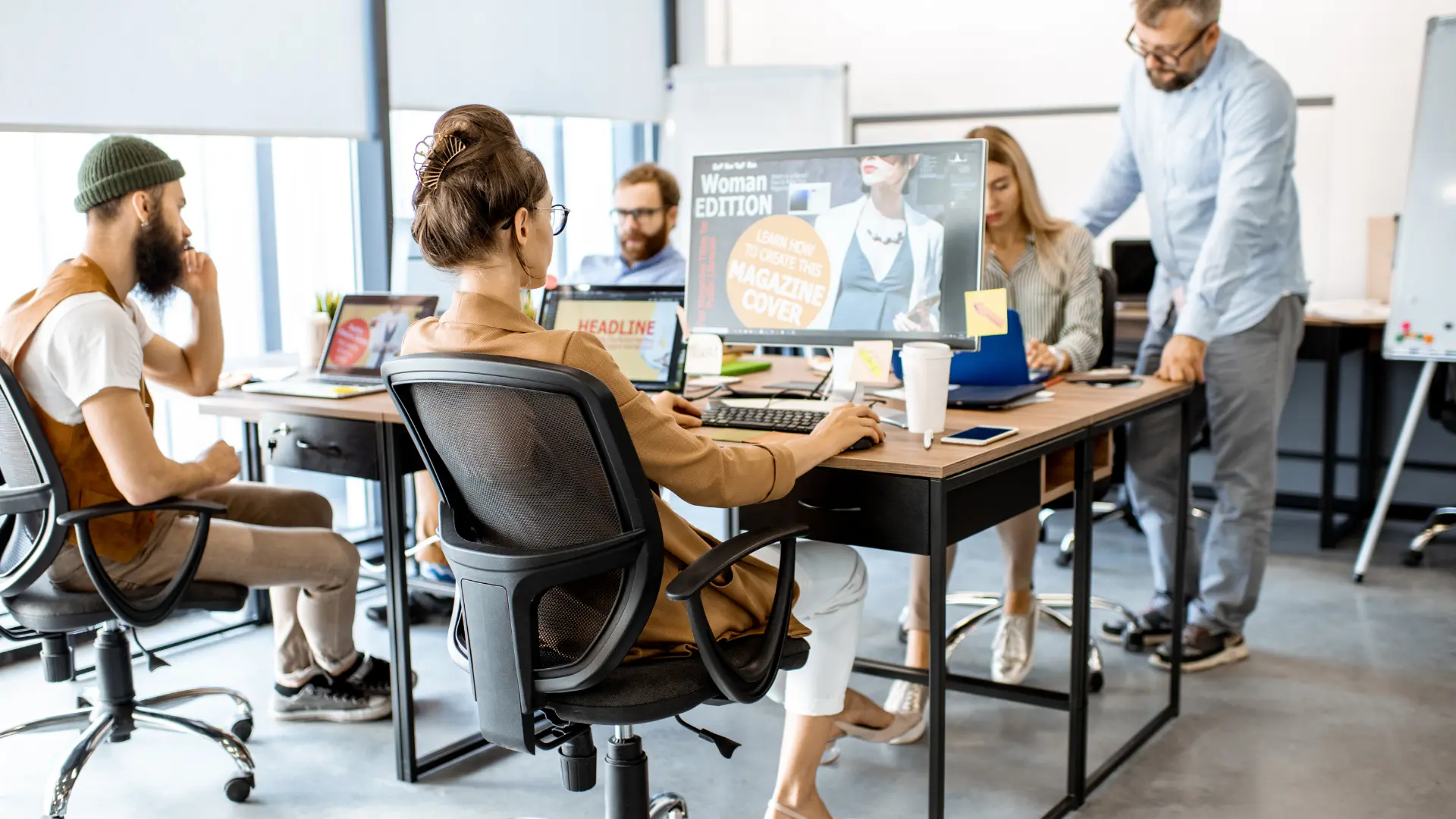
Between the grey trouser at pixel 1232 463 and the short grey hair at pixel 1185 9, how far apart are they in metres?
0.68

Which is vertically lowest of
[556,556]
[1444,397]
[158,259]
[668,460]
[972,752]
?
[972,752]

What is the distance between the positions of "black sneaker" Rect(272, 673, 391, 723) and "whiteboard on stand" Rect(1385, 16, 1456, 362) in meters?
2.94

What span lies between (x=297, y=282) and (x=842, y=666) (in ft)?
8.83

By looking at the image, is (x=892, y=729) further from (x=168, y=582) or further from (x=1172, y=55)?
(x=1172, y=55)

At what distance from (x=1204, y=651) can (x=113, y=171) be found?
258cm

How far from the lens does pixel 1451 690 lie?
2.85 meters

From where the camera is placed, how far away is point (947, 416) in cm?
225

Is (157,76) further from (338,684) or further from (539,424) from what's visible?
(539,424)

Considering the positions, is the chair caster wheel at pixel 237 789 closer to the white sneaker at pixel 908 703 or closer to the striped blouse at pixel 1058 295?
the white sneaker at pixel 908 703

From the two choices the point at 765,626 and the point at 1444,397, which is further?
the point at 1444,397

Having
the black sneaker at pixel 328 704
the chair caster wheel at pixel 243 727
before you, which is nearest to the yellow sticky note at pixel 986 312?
the black sneaker at pixel 328 704

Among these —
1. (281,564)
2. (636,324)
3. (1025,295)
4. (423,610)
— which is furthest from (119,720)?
(1025,295)

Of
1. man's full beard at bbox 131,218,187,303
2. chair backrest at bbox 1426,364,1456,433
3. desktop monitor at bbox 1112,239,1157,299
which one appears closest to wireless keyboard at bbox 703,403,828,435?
man's full beard at bbox 131,218,187,303

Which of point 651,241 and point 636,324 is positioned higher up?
point 651,241
